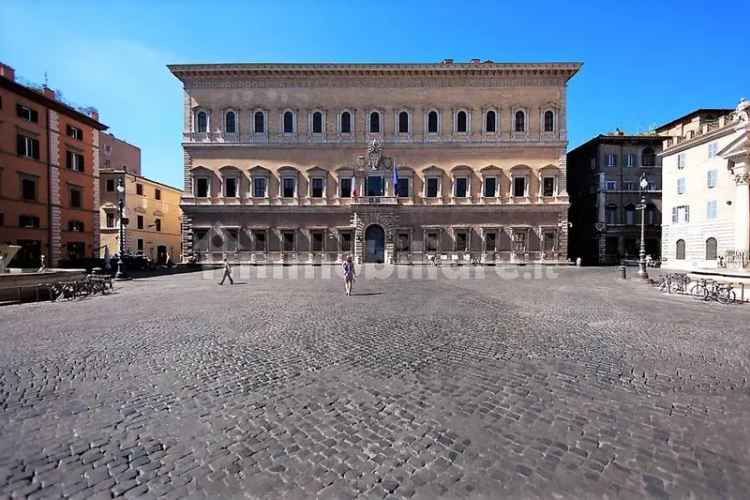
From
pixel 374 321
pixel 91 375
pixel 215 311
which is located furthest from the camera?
pixel 215 311

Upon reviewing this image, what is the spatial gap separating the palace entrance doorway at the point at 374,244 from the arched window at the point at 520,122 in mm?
15889

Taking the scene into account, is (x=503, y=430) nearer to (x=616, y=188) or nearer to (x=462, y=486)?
(x=462, y=486)

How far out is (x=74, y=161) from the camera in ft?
98.9

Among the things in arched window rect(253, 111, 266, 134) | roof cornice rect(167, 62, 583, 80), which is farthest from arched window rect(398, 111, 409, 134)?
arched window rect(253, 111, 266, 134)

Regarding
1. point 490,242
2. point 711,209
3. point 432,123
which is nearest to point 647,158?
point 711,209

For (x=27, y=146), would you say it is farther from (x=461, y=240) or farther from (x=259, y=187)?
(x=461, y=240)

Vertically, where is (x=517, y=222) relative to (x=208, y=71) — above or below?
below

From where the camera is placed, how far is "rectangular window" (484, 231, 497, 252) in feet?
114

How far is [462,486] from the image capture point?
2.88m

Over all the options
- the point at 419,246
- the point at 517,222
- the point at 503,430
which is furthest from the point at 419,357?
the point at 517,222

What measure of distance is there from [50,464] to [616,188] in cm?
4622

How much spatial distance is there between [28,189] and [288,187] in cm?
1856

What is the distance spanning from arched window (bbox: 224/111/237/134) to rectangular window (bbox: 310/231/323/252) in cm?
1229

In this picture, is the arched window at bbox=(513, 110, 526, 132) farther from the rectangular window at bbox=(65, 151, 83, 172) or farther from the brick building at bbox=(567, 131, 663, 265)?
the rectangular window at bbox=(65, 151, 83, 172)
